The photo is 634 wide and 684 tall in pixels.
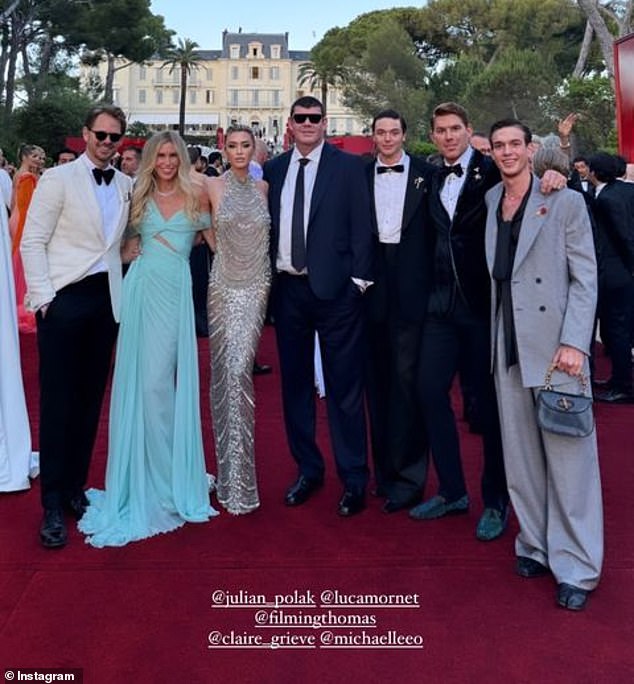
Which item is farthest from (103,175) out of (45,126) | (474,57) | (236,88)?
(236,88)

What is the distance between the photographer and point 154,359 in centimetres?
409

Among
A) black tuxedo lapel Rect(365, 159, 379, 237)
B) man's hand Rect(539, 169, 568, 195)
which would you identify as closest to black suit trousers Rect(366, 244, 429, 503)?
black tuxedo lapel Rect(365, 159, 379, 237)

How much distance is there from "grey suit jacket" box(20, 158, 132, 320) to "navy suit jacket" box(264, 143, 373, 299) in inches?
41.1

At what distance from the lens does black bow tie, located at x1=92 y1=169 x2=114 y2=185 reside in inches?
155

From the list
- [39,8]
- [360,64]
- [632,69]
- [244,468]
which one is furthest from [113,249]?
[360,64]

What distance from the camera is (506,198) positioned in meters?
3.61

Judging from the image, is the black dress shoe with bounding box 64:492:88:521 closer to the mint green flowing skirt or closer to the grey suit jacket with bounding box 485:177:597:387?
Result: the mint green flowing skirt

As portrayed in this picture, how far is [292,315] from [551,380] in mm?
1521

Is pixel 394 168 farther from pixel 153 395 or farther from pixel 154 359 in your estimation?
pixel 153 395

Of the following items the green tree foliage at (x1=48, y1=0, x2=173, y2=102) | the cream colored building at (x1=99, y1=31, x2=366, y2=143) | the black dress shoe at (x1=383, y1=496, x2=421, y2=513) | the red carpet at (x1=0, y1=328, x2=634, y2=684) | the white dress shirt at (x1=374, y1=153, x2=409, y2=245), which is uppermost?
the cream colored building at (x1=99, y1=31, x2=366, y2=143)

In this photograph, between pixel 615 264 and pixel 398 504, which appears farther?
pixel 615 264

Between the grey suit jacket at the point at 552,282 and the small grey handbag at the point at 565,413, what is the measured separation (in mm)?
80

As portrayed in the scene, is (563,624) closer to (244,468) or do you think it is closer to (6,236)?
(244,468)

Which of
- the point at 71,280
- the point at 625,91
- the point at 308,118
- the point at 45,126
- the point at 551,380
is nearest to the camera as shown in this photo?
the point at 551,380
